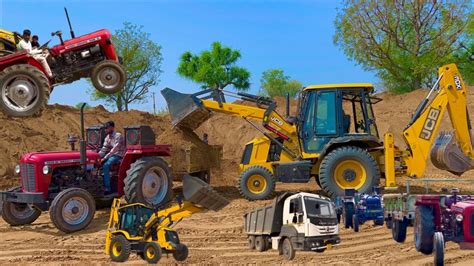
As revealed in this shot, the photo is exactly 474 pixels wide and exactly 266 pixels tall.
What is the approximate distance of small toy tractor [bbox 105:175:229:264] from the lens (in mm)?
8837

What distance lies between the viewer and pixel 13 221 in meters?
12.2

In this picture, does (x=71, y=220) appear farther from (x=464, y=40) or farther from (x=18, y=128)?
(x=464, y=40)

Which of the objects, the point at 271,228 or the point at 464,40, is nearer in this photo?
the point at 271,228

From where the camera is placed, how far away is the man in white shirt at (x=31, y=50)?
39.4 feet

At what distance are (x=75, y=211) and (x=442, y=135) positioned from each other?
9147mm

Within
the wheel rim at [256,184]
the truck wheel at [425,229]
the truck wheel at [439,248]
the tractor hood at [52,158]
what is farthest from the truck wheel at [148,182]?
the truck wheel at [439,248]

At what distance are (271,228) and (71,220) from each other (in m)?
4.43

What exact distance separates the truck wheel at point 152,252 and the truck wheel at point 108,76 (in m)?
4.59

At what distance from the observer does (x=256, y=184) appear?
14680mm

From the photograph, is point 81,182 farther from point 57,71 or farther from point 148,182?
point 57,71

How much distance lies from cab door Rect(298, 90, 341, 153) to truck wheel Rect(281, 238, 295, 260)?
5.89m

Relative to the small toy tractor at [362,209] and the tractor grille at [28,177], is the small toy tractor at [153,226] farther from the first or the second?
the tractor grille at [28,177]

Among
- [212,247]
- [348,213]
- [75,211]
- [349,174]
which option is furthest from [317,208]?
[349,174]

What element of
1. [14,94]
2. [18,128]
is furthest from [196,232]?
[18,128]
